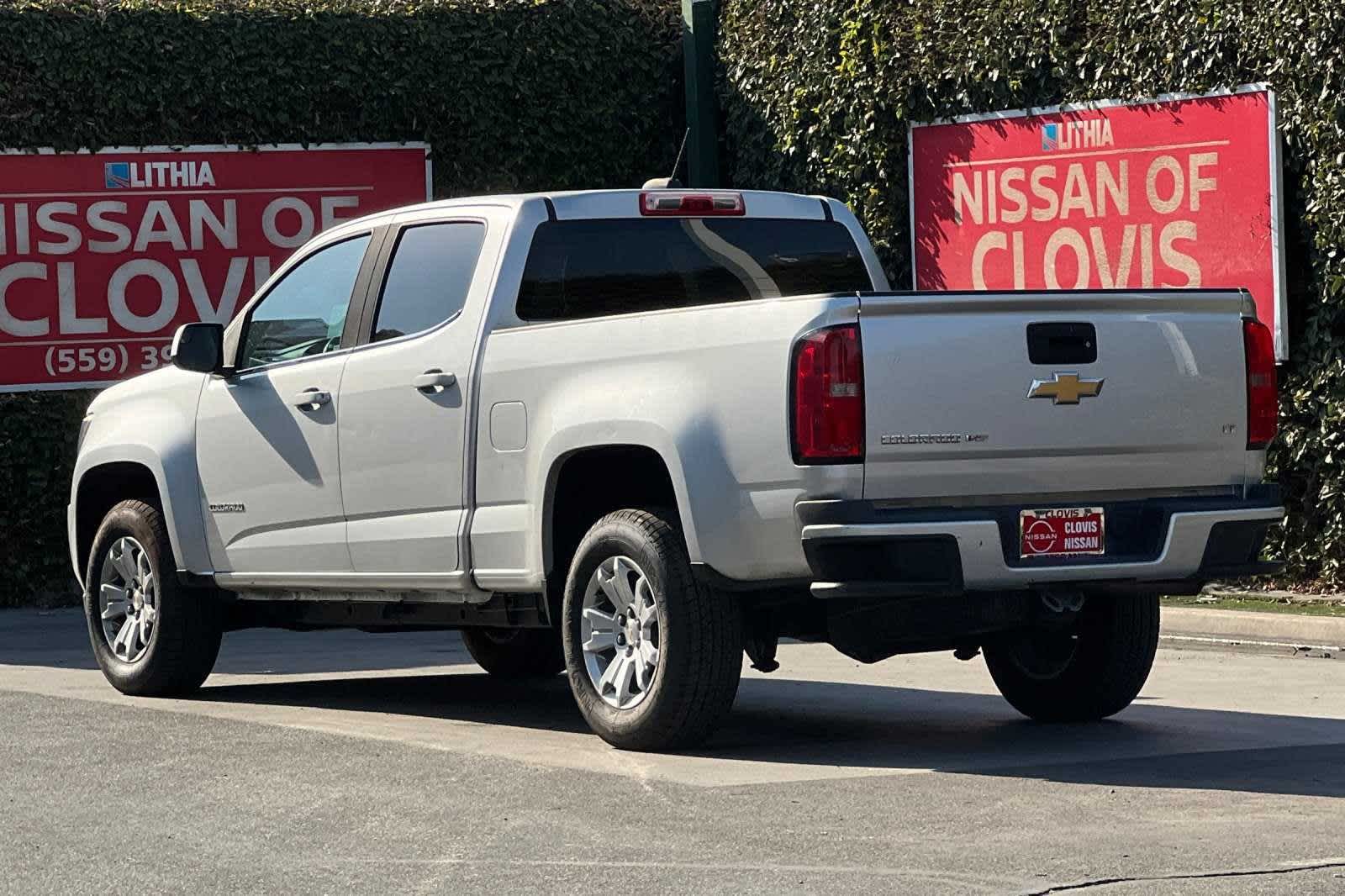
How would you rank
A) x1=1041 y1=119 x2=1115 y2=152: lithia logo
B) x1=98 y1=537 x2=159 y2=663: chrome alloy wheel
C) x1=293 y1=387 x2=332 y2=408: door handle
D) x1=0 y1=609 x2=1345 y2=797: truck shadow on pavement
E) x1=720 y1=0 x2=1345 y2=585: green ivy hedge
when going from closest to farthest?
x1=0 y1=609 x2=1345 y2=797: truck shadow on pavement, x1=293 y1=387 x2=332 y2=408: door handle, x1=98 y1=537 x2=159 y2=663: chrome alloy wheel, x1=720 y1=0 x2=1345 y2=585: green ivy hedge, x1=1041 y1=119 x2=1115 y2=152: lithia logo

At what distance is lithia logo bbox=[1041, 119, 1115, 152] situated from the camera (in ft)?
48.6

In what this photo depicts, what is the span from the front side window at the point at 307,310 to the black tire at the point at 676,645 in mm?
1985

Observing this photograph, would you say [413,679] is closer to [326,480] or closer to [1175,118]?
[326,480]

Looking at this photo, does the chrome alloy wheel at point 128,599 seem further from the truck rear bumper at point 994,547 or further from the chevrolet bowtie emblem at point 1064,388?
the chevrolet bowtie emblem at point 1064,388

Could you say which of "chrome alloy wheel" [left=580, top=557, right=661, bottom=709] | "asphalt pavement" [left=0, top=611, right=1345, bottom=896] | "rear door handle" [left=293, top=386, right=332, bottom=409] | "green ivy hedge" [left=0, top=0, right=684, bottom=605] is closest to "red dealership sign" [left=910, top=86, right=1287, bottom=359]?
"green ivy hedge" [left=0, top=0, right=684, bottom=605]

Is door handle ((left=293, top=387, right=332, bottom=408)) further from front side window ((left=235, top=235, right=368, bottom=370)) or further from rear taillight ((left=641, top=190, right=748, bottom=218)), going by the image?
rear taillight ((left=641, top=190, right=748, bottom=218))

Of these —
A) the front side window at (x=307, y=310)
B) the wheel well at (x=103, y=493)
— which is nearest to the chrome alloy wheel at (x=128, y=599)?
the wheel well at (x=103, y=493)

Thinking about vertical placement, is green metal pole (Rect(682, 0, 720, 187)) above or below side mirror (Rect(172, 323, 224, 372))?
above

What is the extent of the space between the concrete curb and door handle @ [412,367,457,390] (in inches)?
204

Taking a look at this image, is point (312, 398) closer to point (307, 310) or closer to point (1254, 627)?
point (307, 310)

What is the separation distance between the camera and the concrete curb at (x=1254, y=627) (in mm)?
12258

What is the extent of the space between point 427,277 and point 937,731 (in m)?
2.66

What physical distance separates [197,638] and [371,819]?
3612mm

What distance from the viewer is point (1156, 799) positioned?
293 inches
